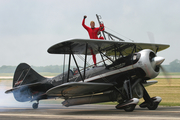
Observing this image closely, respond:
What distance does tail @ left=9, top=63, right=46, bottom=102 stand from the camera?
549 inches

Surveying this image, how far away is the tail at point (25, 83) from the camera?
14.0 m

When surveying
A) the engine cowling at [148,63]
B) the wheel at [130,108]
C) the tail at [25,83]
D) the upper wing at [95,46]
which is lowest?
the wheel at [130,108]

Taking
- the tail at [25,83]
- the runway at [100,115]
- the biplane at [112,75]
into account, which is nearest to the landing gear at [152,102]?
the biplane at [112,75]

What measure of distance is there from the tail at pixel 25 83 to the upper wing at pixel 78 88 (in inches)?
138

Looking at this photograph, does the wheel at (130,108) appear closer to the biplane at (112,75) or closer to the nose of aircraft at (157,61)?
the biplane at (112,75)

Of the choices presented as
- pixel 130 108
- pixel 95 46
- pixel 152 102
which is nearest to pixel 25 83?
pixel 95 46

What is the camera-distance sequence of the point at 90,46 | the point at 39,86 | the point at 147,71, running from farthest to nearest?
1. the point at 39,86
2. the point at 90,46
3. the point at 147,71

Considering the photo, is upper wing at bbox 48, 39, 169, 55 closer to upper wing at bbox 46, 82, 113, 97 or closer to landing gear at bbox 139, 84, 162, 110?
upper wing at bbox 46, 82, 113, 97

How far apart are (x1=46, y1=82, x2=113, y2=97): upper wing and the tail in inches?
138

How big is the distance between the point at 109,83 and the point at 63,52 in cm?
290

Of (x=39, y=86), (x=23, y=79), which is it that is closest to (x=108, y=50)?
(x=39, y=86)

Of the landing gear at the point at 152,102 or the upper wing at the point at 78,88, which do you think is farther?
the landing gear at the point at 152,102

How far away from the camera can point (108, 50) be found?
39.3 ft

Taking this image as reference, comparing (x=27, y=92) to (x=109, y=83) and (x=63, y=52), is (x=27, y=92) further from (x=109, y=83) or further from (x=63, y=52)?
(x=109, y=83)
